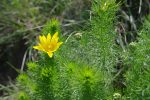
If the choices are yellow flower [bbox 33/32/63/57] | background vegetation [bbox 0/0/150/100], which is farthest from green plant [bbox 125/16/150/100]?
yellow flower [bbox 33/32/63/57]

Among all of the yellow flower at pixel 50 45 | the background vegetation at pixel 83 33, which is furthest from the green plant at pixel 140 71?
the yellow flower at pixel 50 45

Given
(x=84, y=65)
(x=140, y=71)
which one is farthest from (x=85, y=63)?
(x=140, y=71)

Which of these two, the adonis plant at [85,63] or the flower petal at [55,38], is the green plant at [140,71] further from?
the flower petal at [55,38]

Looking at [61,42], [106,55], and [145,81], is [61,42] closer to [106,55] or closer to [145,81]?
[106,55]

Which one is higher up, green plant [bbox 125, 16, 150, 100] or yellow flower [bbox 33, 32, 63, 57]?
yellow flower [bbox 33, 32, 63, 57]

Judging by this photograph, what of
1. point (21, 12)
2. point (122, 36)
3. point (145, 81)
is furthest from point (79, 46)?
point (21, 12)

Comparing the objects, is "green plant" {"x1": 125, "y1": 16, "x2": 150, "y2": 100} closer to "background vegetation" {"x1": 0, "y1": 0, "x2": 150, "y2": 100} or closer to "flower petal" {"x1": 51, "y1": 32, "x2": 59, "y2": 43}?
"background vegetation" {"x1": 0, "y1": 0, "x2": 150, "y2": 100}

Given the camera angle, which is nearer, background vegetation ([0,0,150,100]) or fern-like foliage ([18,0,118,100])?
fern-like foliage ([18,0,118,100])

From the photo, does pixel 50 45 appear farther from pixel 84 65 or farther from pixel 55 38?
pixel 84 65
